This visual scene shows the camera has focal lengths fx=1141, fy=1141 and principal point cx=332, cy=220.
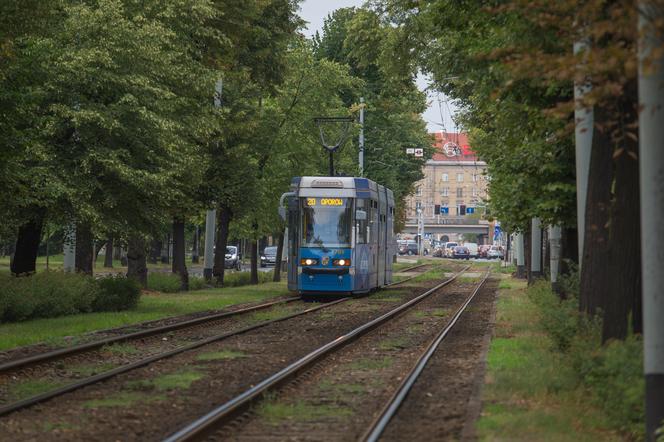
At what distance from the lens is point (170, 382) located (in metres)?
13.5

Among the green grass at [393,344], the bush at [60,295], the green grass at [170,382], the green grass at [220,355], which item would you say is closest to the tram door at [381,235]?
the bush at [60,295]

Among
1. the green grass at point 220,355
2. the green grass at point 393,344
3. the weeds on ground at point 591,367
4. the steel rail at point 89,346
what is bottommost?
the green grass at point 220,355

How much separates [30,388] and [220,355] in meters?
4.22

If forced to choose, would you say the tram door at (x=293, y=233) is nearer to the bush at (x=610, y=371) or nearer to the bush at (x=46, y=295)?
the bush at (x=46, y=295)

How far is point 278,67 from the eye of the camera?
38.2 metres

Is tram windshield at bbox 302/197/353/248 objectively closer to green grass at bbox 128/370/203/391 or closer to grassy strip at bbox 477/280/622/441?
grassy strip at bbox 477/280/622/441

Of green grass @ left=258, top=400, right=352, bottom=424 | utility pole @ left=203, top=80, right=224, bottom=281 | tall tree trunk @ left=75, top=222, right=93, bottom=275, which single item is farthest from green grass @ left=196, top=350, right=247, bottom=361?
utility pole @ left=203, top=80, right=224, bottom=281

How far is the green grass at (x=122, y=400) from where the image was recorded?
11.6 m

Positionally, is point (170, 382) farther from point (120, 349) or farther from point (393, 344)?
point (393, 344)

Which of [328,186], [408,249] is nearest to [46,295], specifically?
[328,186]

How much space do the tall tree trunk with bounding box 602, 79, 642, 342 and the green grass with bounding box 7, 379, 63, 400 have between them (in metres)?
6.35

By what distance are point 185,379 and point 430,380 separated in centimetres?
303

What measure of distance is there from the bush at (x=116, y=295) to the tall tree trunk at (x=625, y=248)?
1653 cm

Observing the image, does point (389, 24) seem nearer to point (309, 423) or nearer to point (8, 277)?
point (8, 277)
